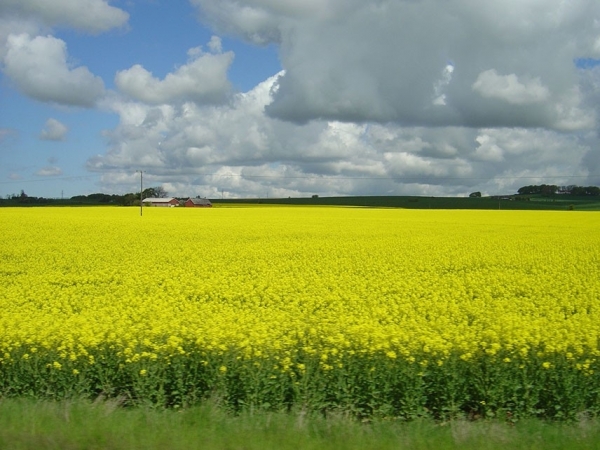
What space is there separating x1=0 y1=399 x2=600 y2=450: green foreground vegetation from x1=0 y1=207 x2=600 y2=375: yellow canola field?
4.35 ft

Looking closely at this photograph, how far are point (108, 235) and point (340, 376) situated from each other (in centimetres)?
1866

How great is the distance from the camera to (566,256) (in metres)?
17.7

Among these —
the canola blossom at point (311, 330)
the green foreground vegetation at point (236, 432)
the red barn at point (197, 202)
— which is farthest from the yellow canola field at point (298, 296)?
the red barn at point (197, 202)

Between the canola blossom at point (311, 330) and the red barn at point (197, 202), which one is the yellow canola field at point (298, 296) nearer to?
the canola blossom at point (311, 330)

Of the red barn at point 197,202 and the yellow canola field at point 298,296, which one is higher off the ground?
the red barn at point 197,202

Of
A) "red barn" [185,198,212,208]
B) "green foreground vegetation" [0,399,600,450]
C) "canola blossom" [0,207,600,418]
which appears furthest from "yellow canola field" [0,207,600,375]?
"red barn" [185,198,212,208]

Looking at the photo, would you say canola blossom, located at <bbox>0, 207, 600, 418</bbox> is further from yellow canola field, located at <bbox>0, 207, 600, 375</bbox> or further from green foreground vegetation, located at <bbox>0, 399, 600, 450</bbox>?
green foreground vegetation, located at <bbox>0, 399, 600, 450</bbox>

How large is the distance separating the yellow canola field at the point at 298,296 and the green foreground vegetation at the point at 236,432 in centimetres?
133

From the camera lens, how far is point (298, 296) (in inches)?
440

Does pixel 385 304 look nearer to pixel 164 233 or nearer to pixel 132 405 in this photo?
pixel 132 405

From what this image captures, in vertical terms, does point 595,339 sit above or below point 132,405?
above

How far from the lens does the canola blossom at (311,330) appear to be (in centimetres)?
645

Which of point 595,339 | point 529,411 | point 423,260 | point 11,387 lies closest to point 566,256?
point 423,260

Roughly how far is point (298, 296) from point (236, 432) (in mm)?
6436
